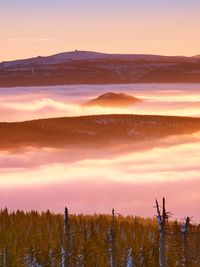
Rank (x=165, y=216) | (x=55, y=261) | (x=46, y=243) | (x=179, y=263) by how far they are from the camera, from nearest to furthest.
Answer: (x=165, y=216) → (x=179, y=263) → (x=55, y=261) → (x=46, y=243)

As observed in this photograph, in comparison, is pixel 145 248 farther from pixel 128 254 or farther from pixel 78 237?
pixel 78 237

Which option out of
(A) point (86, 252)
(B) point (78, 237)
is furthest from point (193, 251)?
(B) point (78, 237)

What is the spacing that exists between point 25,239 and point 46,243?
21.6 feet

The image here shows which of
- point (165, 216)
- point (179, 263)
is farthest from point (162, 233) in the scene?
point (179, 263)

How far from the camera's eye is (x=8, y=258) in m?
170

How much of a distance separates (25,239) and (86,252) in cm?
2038

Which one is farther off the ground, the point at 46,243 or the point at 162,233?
the point at 46,243

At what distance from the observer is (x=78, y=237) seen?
196500mm

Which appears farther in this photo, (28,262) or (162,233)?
(28,262)

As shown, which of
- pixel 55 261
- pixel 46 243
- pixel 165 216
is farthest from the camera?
pixel 46 243

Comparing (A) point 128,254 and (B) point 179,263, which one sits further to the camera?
(A) point 128,254

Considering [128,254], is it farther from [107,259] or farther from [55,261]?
[55,261]

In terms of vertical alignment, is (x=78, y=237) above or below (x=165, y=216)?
above

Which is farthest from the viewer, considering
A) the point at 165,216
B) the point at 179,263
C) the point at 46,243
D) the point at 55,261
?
the point at 46,243
